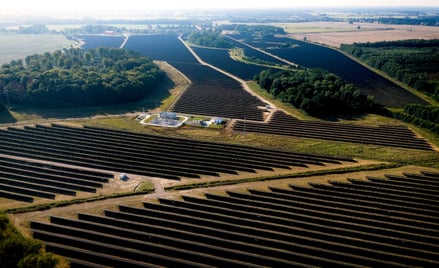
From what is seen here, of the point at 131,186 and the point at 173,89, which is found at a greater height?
the point at 173,89

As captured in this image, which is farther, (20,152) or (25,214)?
(20,152)

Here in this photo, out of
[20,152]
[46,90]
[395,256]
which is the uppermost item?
[46,90]

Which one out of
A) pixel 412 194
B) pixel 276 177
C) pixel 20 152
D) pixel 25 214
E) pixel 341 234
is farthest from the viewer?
pixel 20 152

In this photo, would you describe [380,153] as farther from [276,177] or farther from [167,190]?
[167,190]

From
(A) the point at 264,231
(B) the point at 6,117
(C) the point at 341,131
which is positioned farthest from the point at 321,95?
(B) the point at 6,117

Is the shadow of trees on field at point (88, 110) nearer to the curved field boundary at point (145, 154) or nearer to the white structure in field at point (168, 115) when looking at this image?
the white structure in field at point (168, 115)

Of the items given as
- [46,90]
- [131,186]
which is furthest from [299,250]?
[46,90]

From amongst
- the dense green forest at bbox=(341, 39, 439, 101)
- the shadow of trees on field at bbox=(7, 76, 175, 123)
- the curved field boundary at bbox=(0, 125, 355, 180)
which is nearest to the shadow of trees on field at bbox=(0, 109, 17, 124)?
the shadow of trees on field at bbox=(7, 76, 175, 123)

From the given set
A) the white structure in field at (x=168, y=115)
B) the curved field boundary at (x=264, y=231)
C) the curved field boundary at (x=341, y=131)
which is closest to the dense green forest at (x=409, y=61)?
the curved field boundary at (x=341, y=131)
